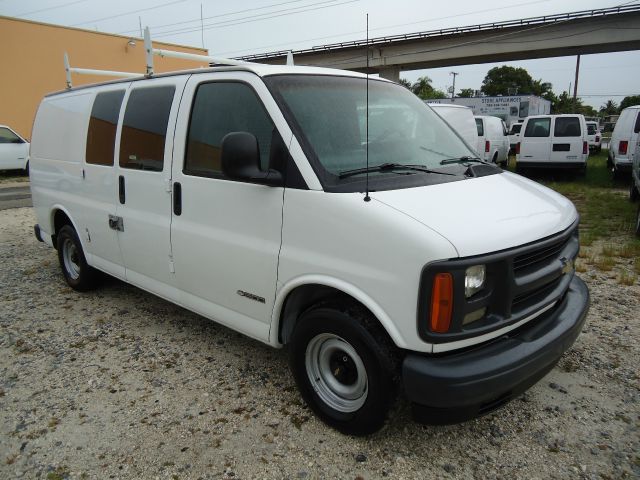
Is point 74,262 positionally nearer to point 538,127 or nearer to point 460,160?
point 460,160

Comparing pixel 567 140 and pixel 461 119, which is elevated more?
pixel 461 119

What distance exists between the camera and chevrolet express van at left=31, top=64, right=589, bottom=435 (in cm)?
235

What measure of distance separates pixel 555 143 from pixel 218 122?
13.4m

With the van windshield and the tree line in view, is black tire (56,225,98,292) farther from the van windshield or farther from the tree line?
the tree line

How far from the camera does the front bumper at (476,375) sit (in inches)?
90.7

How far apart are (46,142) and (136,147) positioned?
209 cm

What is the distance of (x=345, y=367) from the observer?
2885mm

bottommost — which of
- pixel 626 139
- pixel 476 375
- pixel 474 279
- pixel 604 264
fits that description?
pixel 604 264

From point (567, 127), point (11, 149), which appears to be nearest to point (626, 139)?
point (567, 127)

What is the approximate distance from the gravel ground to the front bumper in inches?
15.0

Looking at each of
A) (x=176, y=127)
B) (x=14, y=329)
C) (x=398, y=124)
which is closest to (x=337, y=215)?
(x=398, y=124)

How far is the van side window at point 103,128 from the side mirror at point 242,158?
2.00m

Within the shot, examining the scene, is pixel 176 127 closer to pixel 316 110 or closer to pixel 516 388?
pixel 316 110

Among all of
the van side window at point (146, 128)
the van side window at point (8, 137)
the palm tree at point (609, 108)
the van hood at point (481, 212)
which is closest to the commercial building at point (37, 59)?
the van side window at point (8, 137)
